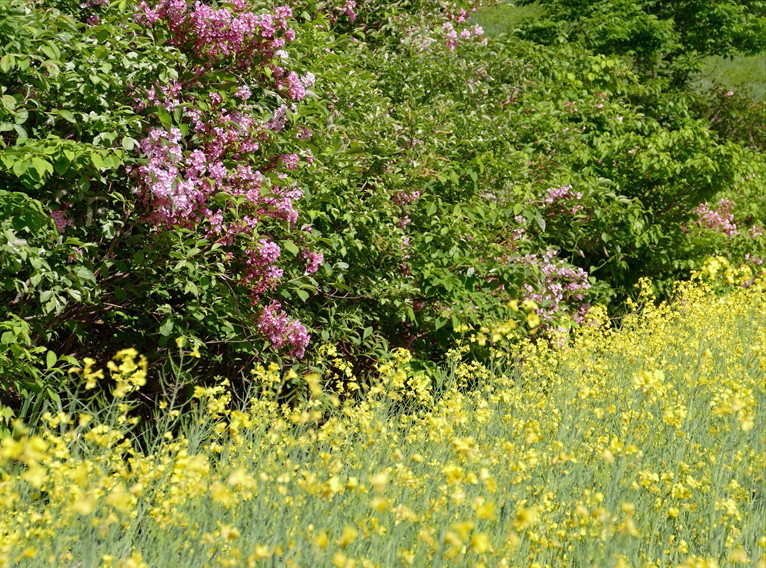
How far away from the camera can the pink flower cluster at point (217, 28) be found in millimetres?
3938

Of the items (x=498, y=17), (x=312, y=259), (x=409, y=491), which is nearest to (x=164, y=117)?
(x=312, y=259)

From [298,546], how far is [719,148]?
651 cm

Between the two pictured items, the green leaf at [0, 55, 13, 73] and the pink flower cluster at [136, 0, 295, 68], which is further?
the pink flower cluster at [136, 0, 295, 68]

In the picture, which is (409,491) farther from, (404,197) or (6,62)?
(404,197)

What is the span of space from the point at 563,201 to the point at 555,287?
86cm

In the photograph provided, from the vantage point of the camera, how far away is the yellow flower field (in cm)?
216

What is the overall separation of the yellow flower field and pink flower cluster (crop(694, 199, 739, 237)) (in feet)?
15.1

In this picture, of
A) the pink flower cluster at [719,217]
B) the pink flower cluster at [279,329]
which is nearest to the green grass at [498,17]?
the pink flower cluster at [719,217]

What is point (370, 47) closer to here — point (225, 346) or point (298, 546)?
point (225, 346)

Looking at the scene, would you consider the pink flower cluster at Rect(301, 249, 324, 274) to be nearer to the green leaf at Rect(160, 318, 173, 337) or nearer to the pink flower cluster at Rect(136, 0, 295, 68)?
the green leaf at Rect(160, 318, 173, 337)

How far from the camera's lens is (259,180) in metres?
4.07

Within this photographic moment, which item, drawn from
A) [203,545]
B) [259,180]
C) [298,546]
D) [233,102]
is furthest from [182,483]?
[233,102]

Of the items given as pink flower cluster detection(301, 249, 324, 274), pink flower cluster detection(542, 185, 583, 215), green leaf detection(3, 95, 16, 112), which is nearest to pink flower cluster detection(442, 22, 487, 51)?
pink flower cluster detection(542, 185, 583, 215)

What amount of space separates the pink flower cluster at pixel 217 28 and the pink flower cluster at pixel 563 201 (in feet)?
9.92
